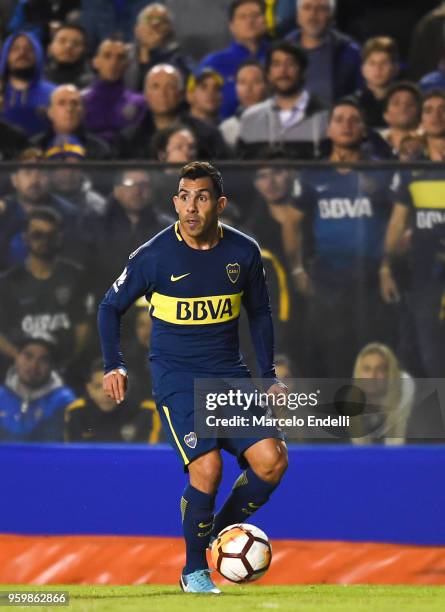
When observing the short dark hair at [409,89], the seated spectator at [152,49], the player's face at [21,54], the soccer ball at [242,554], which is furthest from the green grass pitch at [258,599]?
the seated spectator at [152,49]

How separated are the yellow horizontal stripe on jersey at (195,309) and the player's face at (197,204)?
33 centimetres

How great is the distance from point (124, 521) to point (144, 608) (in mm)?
2475

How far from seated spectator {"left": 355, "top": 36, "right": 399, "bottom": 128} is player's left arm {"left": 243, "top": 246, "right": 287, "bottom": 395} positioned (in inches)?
164

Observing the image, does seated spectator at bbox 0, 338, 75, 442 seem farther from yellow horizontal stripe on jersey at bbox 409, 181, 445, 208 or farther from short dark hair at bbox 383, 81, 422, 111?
short dark hair at bbox 383, 81, 422, 111

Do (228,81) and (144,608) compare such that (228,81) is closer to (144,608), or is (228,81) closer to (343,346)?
(343,346)

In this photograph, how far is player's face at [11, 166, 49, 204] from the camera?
840cm

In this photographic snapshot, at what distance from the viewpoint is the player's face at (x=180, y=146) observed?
374 inches

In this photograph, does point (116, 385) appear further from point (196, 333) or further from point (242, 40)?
point (242, 40)

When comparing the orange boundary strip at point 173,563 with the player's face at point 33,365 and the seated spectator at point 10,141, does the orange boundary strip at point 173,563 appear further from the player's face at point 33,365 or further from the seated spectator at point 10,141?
the seated spectator at point 10,141

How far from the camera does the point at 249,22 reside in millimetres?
11336

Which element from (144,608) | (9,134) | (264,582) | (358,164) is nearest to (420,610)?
(144,608)

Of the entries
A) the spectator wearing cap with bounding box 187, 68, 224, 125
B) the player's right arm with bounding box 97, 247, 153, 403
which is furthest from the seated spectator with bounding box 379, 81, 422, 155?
the player's right arm with bounding box 97, 247, 153, 403

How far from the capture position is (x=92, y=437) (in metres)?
8.32

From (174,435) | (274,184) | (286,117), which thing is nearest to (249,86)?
(286,117)
